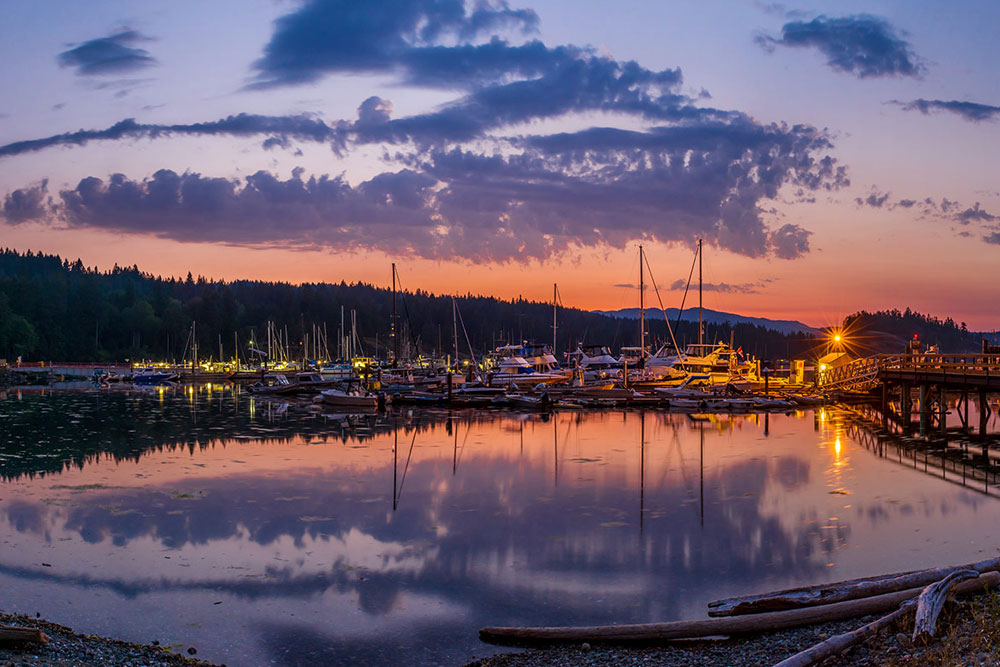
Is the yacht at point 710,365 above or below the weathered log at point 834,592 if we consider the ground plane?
above

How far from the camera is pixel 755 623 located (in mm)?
11656

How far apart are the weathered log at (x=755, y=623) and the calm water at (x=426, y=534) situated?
1.63m

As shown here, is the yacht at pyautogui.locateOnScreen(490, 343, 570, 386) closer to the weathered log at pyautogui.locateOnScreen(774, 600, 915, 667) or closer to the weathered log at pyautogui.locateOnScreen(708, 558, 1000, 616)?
the weathered log at pyautogui.locateOnScreen(708, 558, 1000, 616)

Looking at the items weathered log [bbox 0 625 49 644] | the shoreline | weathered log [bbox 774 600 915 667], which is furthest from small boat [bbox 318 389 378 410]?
weathered log [bbox 774 600 915 667]

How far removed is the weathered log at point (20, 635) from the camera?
10.3 m

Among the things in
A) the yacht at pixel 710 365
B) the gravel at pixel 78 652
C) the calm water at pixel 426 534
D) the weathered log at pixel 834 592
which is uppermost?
the yacht at pixel 710 365

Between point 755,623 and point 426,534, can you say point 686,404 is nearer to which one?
point 426,534

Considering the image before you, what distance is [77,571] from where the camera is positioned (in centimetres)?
1636

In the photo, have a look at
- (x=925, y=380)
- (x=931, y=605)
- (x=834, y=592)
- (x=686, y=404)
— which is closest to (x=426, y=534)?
(x=834, y=592)

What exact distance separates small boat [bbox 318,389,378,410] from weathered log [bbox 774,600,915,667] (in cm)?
5372

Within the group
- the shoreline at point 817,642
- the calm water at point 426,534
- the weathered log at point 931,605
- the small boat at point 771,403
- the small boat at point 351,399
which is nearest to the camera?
the shoreline at point 817,642

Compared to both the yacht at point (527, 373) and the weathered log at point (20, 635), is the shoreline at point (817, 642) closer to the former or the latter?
the weathered log at point (20, 635)

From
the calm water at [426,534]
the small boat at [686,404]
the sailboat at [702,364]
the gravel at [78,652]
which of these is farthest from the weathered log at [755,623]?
the sailboat at [702,364]

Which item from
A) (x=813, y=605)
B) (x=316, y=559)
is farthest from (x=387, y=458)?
(x=813, y=605)
